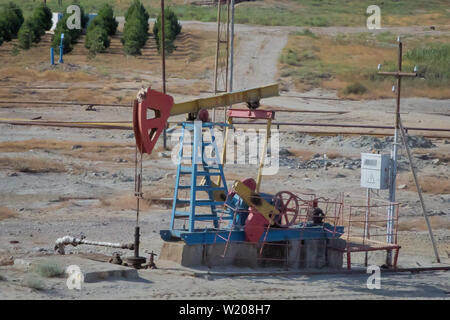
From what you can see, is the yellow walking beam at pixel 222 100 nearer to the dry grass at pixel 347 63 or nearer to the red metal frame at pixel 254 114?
the red metal frame at pixel 254 114

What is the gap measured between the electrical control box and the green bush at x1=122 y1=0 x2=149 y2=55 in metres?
30.0

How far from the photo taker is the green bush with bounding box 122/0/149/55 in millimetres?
45719

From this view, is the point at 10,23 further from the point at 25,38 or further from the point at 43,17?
the point at 25,38

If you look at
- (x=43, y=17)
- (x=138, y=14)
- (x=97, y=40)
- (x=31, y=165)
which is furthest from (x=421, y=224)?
(x=43, y=17)

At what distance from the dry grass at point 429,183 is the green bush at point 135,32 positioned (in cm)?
2307

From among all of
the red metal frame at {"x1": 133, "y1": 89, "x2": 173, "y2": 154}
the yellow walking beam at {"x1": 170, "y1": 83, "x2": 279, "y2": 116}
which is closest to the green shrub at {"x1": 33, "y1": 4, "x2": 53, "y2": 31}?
the yellow walking beam at {"x1": 170, "y1": 83, "x2": 279, "y2": 116}

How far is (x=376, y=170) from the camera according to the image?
1661 cm

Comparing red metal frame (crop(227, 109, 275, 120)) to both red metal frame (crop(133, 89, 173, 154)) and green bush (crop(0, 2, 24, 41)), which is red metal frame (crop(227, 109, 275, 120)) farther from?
green bush (crop(0, 2, 24, 41))

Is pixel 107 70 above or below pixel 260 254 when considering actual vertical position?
above

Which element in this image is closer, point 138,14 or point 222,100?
point 222,100

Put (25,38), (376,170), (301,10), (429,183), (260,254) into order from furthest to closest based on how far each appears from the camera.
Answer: (301,10) < (25,38) < (429,183) < (376,170) < (260,254)

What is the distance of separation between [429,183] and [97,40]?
24.9 m

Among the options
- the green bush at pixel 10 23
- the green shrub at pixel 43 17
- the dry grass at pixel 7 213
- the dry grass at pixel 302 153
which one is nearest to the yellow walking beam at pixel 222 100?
the dry grass at pixel 7 213

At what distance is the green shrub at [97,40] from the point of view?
150 ft
